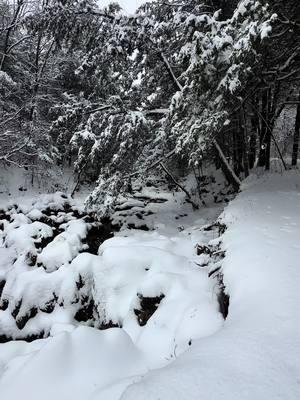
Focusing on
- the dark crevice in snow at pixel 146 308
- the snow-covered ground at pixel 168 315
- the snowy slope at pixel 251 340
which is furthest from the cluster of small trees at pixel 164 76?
the dark crevice in snow at pixel 146 308

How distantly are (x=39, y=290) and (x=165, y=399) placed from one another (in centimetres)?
457

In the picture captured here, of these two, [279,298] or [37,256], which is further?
[37,256]

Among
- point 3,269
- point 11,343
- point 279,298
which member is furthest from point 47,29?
point 279,298

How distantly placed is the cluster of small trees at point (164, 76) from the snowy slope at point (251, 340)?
221 centimetres

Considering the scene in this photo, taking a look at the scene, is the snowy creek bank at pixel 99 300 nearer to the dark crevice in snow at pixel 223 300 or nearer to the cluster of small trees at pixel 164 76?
the dark crevice in snow at pixel 223 300

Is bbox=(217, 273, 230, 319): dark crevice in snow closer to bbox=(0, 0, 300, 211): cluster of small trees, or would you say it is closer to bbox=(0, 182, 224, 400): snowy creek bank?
bbox=(0, 182, 224, 400): snowy creek bank

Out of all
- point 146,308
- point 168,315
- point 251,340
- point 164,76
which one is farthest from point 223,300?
point 164,76

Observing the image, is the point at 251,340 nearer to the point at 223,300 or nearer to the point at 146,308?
the point at 223,300

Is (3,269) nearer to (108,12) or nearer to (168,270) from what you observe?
(168,270)

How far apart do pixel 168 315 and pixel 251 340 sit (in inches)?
77.9

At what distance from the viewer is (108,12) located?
7129 mm

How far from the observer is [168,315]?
416cm

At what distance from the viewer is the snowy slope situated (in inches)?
72.0

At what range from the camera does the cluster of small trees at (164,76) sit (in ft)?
16.4
